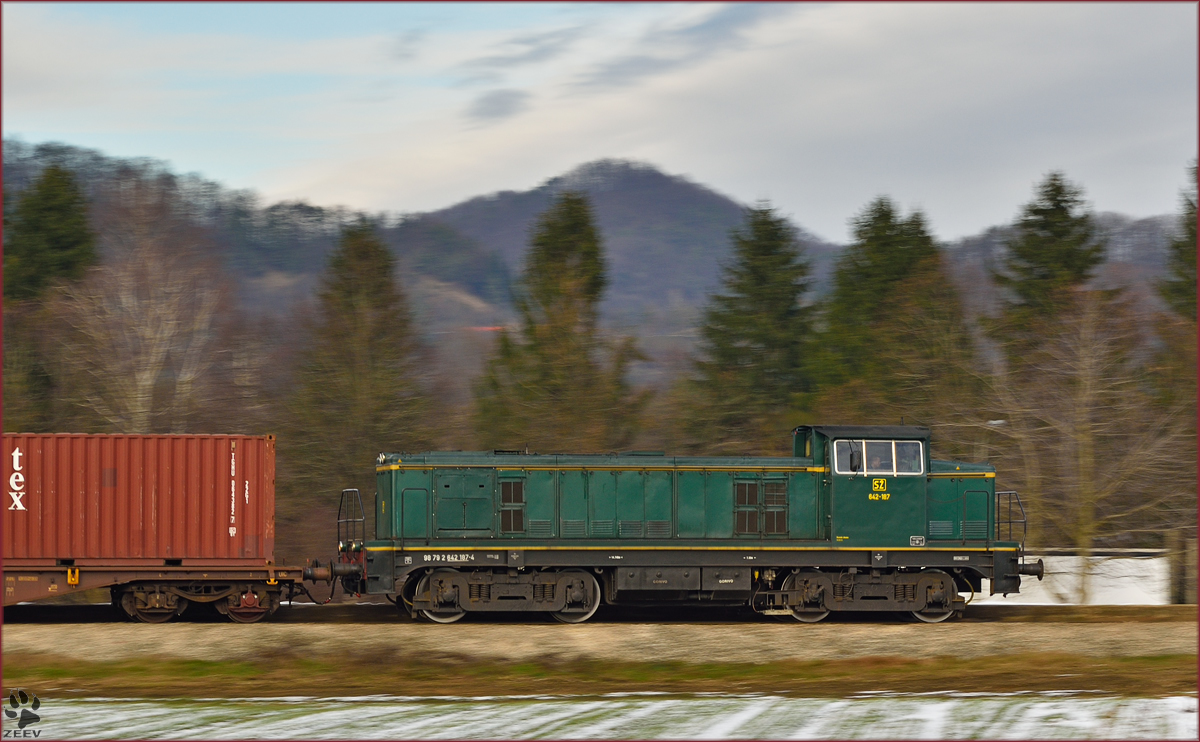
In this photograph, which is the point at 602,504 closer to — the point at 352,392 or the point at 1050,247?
the point at 352,392

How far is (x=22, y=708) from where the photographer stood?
1280cm

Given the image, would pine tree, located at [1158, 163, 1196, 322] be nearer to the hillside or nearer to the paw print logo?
the hillside

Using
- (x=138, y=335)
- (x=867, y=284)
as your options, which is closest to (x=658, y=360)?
(x=867, y=284)

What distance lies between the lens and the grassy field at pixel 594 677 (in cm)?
1480

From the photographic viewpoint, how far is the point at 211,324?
4459 centimetres

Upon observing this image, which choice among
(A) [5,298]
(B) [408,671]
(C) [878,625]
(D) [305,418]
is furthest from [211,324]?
(C) [878,625]

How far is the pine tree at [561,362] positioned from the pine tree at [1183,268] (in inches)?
870

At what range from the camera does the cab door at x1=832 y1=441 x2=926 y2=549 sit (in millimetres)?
19391

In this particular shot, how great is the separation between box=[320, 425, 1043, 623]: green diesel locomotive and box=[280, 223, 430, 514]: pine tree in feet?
48.7

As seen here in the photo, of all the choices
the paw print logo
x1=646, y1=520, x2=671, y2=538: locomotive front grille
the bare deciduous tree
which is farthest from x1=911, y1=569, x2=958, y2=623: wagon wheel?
the bare deciduous tree

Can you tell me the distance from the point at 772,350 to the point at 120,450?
95.5ft

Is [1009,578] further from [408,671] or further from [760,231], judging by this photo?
[760,231]

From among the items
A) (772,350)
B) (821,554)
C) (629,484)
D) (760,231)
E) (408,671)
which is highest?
(760,231)

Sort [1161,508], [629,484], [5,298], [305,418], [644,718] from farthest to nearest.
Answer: [5,298]
[305,418]
[1161,508]
[629,484]
[644,718]
